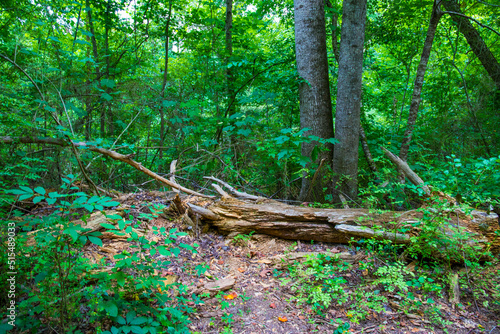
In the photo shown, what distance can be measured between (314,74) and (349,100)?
2.62 ft

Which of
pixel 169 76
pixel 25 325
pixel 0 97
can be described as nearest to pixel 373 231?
pixel 25 325

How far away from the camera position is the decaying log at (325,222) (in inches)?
118

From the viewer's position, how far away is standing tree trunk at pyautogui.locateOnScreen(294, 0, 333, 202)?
185 inches

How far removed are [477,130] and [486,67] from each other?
165cm

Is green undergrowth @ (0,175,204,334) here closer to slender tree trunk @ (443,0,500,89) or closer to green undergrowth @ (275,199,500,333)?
green undergrowth @ (275,199,500,333)

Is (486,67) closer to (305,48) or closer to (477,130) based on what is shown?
(477,130)

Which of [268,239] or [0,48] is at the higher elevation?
[0,48]

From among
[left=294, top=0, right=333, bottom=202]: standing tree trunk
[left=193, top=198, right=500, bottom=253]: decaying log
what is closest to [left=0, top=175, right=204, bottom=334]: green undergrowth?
[left=193, top=198, right=500, bottom=253]: decaying log

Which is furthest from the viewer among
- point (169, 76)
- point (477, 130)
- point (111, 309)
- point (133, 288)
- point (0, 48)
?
point (169, 76)

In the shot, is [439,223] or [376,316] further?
[439,223]

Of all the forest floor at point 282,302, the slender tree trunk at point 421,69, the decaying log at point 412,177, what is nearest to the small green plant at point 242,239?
the forest floor at point 282,302

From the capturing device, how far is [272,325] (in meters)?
2.45

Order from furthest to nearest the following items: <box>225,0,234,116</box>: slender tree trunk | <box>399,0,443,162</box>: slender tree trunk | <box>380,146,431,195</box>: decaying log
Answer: <box>225,0,234,116</box>: slender tree trunk
<box>399,0,443,162</box>: slender tree trunk
<box>380,146,431,195</box>: decaying log

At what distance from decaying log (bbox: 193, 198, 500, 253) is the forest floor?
0.72 feet
